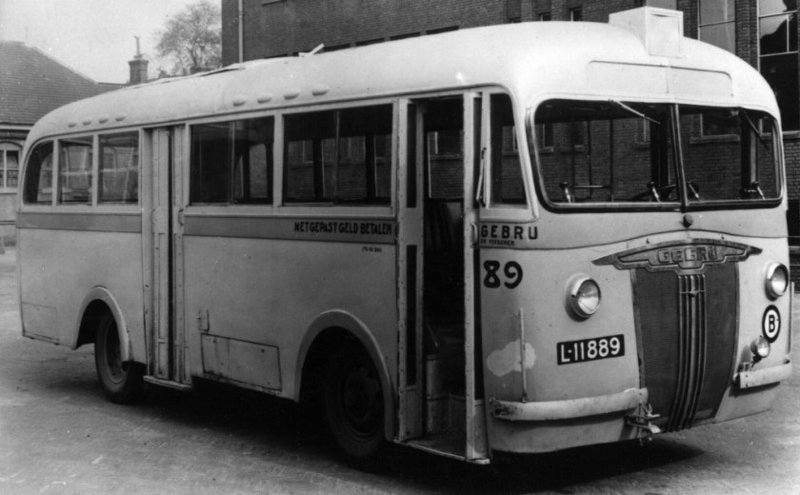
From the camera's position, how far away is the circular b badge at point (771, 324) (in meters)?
7.21

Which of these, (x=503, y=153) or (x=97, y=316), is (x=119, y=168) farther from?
(x=503, y=153)

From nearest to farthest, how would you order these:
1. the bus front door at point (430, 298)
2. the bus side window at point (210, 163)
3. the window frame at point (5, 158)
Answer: the bus front door at point (430, 298), the bus side window at point (210, 163), the window frame at point (5, 158)

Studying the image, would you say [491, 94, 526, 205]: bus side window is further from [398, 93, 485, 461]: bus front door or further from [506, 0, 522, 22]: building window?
[506, 0, 522, 22]: building window

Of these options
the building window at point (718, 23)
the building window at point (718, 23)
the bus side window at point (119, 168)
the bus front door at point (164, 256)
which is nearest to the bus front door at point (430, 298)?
the bus front door at point (164, 256)

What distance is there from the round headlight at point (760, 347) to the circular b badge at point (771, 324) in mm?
44

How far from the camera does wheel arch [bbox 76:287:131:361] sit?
10102 mm

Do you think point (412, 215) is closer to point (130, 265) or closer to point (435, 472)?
point (435, 472)

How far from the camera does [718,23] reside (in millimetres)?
24422

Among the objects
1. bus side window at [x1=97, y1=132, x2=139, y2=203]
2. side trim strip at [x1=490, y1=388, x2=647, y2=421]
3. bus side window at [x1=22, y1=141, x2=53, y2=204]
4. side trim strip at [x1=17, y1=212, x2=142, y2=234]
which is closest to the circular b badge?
side trim strip at [x1=490, y1=388, x2=647, y2=421]

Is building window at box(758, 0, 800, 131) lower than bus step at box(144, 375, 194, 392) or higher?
higher

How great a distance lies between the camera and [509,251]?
6355 mm

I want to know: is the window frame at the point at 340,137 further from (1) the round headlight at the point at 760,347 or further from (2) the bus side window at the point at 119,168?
(1) the round headlight at the point at 760,347

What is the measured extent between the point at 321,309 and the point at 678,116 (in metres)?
2.72

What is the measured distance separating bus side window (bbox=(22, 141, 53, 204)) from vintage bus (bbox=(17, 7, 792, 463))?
3057 mm
